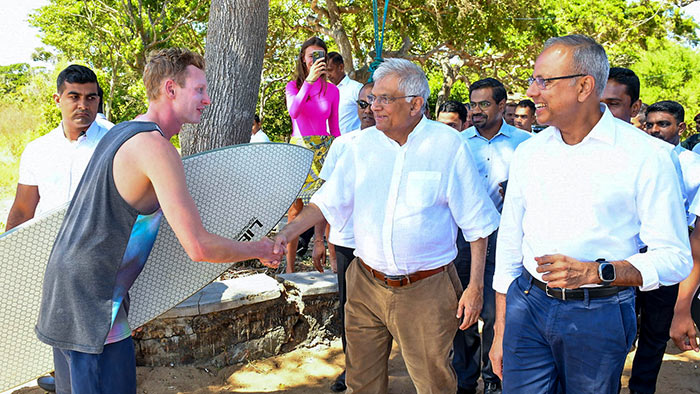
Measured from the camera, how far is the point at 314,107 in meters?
4.65

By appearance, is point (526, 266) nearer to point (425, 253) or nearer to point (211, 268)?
point (425, 253)

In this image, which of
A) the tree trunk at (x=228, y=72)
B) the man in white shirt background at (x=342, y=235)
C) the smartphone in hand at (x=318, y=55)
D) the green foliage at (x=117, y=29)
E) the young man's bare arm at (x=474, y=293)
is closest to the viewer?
the young man's bare arm at (x=474, y=293)

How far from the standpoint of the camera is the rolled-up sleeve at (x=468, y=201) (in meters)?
2.62

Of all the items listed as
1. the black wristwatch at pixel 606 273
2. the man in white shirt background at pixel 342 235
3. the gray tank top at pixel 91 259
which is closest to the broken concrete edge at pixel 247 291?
the man in white shirt background at pixel 342 235

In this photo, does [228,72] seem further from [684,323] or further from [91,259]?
[684,323]

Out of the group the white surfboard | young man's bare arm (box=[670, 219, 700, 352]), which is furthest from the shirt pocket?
young man's bare arm (box=[670, 219, 700, 352])

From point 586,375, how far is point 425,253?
875mm

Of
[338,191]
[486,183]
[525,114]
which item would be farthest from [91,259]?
[525,114]

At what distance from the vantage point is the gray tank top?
75.5 inches

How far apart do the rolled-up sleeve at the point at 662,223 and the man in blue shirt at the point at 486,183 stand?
1738 mm

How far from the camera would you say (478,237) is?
262 cm

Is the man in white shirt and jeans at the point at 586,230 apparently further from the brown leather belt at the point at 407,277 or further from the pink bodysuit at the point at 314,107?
the pink bodysuit at the point at 314,107

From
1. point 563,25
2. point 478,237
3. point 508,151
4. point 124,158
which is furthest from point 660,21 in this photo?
point 124,158

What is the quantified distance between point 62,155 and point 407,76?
2.10 m
